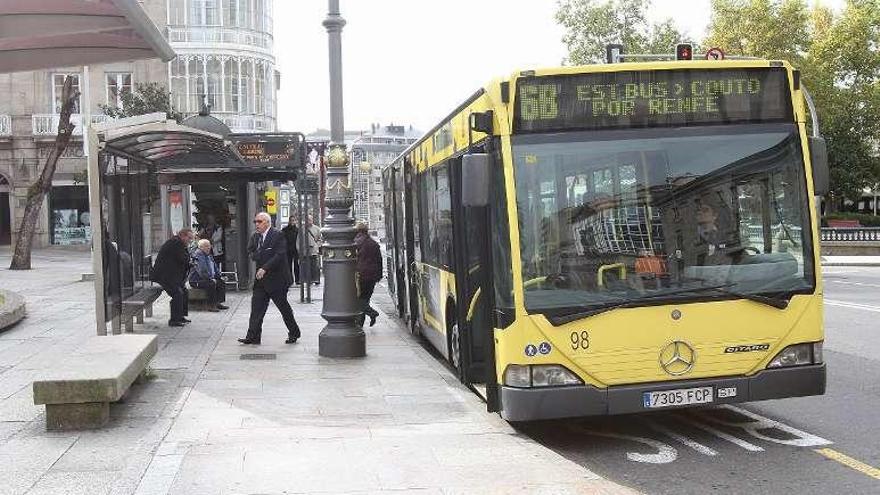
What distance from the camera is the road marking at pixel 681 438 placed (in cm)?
685

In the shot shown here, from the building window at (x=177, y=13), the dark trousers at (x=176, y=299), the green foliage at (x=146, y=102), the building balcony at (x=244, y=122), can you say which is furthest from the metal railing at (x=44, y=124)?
the dark trousers at (x=176, y=299)

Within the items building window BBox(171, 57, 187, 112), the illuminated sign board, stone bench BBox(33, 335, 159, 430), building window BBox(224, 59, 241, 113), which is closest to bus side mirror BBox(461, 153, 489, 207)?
stone bench BBox(33, 335, 159, 430)

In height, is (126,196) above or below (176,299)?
above

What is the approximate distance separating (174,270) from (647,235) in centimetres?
922

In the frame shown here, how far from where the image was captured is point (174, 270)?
14.0 meters

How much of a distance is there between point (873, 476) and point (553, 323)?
233 cm

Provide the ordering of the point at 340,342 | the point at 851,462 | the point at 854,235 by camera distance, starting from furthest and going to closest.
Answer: the point at 854,235 < the point at 340,342 < the point at 851,462

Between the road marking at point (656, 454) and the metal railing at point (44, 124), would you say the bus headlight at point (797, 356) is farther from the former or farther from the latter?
the metal railing at point (44, 124)

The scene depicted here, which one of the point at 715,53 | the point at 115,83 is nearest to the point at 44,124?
the point at 115,83

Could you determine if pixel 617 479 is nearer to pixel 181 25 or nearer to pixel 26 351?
pixel 26 351

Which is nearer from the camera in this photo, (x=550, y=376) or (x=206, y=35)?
(x=550, y=376)

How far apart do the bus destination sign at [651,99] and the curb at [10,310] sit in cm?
934

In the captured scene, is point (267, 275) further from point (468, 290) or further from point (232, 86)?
point (232, 86)

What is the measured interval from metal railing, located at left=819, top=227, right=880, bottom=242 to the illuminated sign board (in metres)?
26.0
